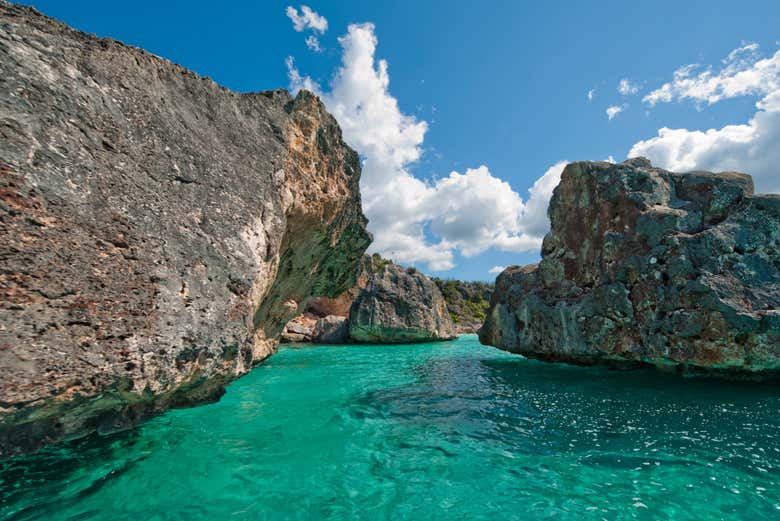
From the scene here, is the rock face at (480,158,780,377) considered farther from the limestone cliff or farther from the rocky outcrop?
the rocky outcrop

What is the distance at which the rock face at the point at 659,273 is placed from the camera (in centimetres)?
920

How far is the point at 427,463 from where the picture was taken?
5.04 meters

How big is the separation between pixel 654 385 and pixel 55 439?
13593 mm

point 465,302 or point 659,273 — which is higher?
point 465,302

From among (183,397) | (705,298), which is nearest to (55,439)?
(183,397)

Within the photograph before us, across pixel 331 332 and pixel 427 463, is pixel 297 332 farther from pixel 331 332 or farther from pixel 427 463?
pixel 427 463

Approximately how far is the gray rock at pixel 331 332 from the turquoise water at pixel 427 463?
28710 millimetres

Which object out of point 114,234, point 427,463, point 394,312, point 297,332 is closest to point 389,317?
point 394,312

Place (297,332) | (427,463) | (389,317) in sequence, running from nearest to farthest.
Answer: (427,463)
(389,317)
(297,332)

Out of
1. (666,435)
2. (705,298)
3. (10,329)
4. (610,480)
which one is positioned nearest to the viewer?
(10,329)

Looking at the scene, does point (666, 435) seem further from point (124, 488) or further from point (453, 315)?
point (453, 315)

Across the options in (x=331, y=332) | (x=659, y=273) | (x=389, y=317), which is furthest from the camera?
(x=331, y=332)

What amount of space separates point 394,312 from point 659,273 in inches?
1056

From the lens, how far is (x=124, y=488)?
4.12 meters
